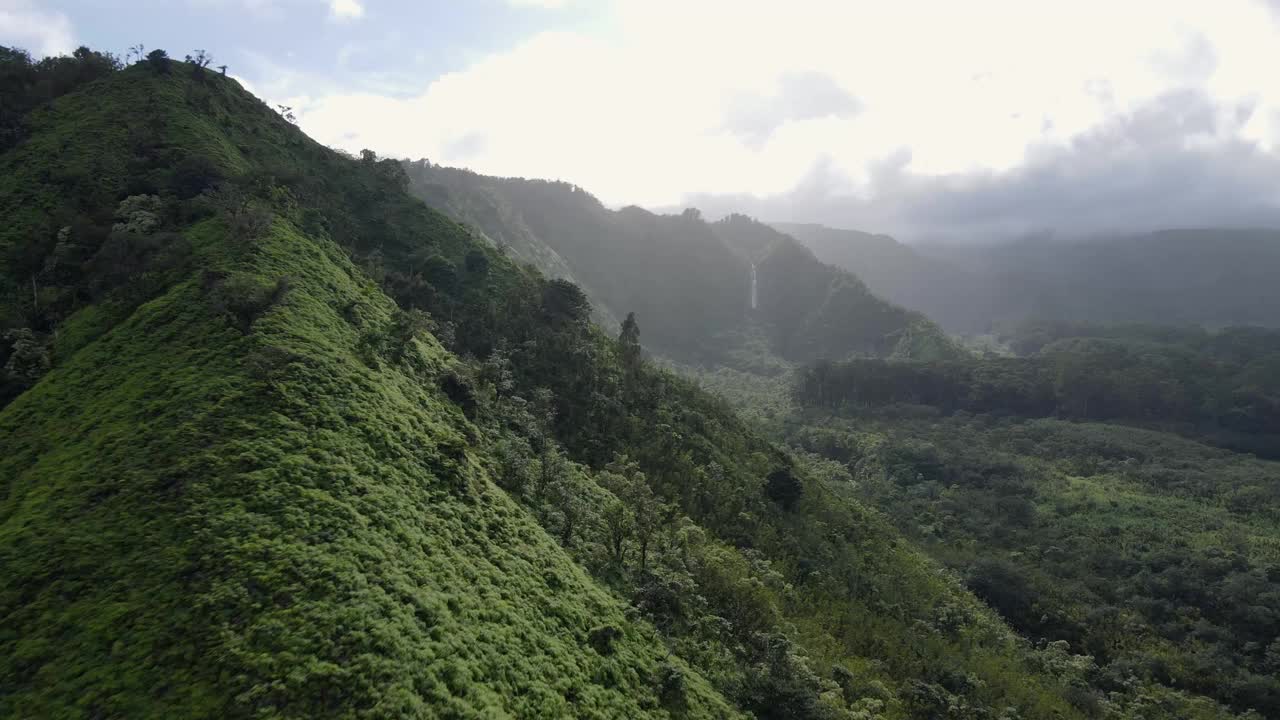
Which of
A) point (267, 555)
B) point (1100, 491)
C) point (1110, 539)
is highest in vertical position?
point (267, 555)

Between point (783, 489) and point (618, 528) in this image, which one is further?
point (783, 489)

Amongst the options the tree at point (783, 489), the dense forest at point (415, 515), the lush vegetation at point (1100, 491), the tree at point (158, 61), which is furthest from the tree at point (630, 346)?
the tree at point (158, 61)

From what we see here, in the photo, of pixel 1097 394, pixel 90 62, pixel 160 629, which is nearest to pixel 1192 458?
pixel 1097 394

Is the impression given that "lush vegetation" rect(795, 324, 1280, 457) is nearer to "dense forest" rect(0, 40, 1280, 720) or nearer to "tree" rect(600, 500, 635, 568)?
"dense forest" rect(0, 40, 1280, 720)

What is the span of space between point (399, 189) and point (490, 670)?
2997 inches

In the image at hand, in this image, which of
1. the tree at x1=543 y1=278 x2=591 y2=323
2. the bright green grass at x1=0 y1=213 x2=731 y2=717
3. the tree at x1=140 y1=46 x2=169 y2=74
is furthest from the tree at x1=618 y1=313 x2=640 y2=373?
the tree at x1=140 y1=46 x2=169 y2=74

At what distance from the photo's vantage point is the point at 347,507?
72.0 ft

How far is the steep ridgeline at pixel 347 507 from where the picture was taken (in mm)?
16953

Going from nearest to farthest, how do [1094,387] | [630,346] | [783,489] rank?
[783,489]
[630,346]
[1094,387]

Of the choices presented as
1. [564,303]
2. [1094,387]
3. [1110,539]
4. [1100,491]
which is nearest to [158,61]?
[564,303]

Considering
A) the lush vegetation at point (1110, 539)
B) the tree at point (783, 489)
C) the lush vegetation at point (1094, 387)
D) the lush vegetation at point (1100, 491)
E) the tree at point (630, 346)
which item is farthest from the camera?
the lush vegetation at point (1094, 387)

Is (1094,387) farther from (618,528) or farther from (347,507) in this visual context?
(347,507)

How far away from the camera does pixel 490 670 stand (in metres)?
19.6

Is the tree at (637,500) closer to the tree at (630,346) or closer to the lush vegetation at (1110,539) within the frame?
the tree at (630,346)
